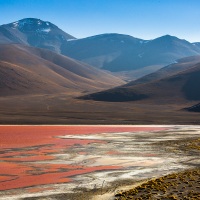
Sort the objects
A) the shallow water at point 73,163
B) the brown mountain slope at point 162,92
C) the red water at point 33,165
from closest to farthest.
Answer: the shallow water at point 73,163, the red water at point 33,165, the brown mountain slope at point 162,92

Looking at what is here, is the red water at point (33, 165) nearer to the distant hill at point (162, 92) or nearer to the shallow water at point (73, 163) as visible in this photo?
the shallow water at point (73, 163)

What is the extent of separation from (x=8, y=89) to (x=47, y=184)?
152 m

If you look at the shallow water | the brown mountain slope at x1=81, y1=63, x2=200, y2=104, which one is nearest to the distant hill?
the brown mountain slope at x1=81, y1=63, x2=200, y2=104

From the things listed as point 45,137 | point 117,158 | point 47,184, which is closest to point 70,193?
point 47,184

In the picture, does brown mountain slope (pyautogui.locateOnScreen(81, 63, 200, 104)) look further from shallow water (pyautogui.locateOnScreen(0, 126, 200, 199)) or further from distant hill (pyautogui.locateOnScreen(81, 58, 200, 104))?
shallow water (pyautogui.locateOnScreen(0, 126, 200, 199))

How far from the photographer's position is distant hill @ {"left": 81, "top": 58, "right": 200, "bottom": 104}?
144 meters

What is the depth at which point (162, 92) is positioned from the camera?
505 ft

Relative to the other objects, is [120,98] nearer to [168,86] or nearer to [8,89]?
[168,86]

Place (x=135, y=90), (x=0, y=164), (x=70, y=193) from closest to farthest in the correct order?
(x=70, y=193)
(x=0, y=164)
(x=135, y=90)

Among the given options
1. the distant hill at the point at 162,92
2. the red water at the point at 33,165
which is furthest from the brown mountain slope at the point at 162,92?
the red water at the point at 33,165

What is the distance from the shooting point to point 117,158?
107 ft

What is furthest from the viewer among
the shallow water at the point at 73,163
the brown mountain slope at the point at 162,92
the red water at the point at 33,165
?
the brown mountain slope at the point at 162,92

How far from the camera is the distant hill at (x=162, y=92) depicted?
144m

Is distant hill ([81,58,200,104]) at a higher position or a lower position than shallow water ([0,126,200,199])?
higher
